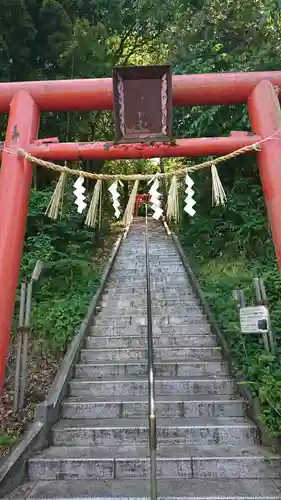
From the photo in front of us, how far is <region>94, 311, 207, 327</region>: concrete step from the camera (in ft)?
22.5

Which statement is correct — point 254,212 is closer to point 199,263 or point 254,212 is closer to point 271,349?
point 199,263

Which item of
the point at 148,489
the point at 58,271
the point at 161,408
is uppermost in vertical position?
the point at 58,271

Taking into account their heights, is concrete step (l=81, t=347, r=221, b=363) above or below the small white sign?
below

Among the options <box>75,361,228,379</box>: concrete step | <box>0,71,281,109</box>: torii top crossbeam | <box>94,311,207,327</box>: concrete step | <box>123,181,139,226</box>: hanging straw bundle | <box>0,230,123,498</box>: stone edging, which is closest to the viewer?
<box>0,230,123,498</box>: stone edging

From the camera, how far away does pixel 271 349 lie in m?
4.91

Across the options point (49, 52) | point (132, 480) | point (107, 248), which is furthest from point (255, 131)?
point (107, 248)

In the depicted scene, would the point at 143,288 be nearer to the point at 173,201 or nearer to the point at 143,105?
the point at 173,201

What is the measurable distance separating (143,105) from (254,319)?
263 cm

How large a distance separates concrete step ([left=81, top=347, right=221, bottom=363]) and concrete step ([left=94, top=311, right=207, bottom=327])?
2.97 ft

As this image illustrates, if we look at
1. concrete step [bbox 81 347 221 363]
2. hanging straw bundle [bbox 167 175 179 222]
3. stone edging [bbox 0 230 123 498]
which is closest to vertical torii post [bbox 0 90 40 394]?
stone edging [bbox 0 230 123 498]

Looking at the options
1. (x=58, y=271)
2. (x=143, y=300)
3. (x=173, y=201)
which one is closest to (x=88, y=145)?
(x=173, y=201)

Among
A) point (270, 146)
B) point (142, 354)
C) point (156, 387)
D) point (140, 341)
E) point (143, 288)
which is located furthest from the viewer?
point (143, 288)

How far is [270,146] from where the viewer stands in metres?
3.87

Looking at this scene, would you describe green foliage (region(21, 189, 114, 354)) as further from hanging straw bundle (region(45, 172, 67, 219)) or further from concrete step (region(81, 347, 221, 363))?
hanging straw bundle (region(45, 172, 67, 219))
